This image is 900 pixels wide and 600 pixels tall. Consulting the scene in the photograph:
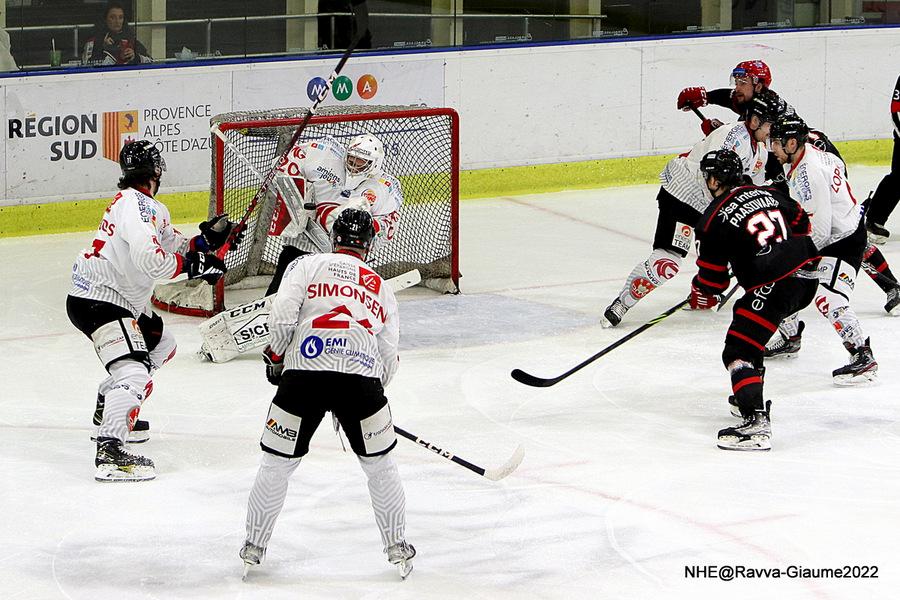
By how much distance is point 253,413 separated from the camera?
528 centimetres

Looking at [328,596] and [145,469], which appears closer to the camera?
[328,596]

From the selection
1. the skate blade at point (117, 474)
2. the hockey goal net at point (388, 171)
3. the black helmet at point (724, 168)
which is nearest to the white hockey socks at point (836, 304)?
the black helmet at point (724, 168)

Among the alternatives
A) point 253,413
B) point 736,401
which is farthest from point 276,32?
point 736,401

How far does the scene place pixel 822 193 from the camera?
5.53 m

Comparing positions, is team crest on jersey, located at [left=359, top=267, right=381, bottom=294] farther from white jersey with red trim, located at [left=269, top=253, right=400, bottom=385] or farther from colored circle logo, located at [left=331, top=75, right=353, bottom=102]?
colored circle logo, located at [left=331, top=75, right=353, bottom=102]

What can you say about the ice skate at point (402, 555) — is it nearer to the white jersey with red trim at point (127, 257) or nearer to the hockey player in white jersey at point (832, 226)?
the white jersey with red trim at point (127, 257)

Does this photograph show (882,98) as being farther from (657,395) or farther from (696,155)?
(657,395)

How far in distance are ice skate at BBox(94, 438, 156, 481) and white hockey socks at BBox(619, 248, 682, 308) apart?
2.60 meters

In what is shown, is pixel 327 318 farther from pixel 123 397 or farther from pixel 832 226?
pixel 832 226

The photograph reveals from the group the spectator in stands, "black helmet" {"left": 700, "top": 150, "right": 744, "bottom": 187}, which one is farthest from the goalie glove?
the spectator in stands

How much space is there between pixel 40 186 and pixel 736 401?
442cm

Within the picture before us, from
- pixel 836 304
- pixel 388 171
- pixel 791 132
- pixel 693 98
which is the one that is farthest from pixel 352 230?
pixel 693 98

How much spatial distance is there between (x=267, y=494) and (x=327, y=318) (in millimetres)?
463

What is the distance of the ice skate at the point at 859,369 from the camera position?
5.62 meters
